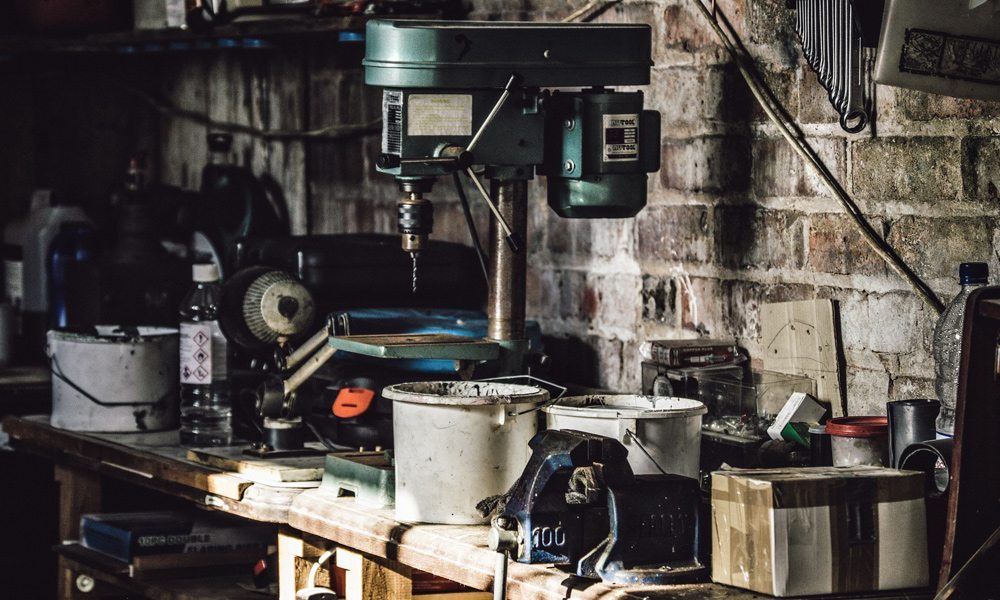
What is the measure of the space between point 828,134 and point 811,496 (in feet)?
2.72

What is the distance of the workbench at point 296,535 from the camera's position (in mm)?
1925

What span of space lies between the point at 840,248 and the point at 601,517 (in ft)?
2.39

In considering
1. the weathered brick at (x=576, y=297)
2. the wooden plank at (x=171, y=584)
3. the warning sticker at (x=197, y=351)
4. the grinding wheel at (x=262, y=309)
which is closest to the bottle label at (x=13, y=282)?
the wooden plank at (x=171, y=584)

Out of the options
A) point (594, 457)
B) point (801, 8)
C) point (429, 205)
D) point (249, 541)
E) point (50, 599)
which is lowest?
point (50, 599)

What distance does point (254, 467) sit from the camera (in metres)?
2.54

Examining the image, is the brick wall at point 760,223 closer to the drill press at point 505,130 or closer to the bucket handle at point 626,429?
the drill press at point 505,130

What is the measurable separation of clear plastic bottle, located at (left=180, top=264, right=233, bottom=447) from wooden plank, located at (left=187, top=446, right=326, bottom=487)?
0.11 meters

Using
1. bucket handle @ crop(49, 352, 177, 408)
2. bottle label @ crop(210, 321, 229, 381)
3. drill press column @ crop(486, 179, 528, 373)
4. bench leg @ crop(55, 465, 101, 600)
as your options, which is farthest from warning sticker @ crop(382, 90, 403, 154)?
bench leg @ crop(55, 465, 101, 600)

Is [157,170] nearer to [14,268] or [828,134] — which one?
[14,268]

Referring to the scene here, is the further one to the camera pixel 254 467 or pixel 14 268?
pixel 14 268

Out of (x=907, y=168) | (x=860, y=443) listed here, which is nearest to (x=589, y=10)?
(x=907, y=168)

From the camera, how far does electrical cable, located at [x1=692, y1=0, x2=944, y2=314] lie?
228 cm

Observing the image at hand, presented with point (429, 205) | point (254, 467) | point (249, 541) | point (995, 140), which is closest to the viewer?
point (995, 140)

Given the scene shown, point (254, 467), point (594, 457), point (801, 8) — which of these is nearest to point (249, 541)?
point (254, 467)
